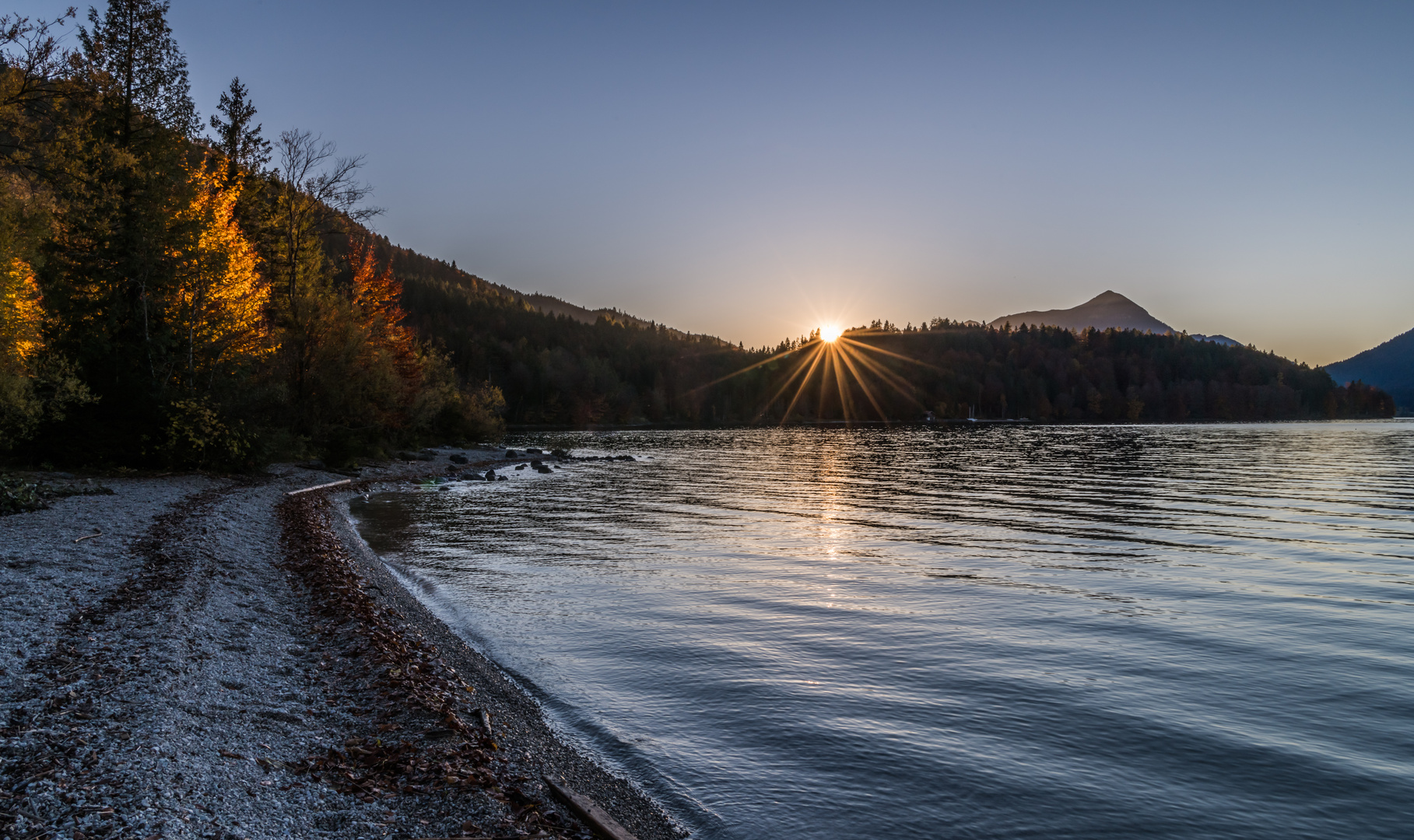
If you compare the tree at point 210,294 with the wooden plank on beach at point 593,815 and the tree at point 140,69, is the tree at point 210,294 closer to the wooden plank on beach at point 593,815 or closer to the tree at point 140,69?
the tree at point 140,69

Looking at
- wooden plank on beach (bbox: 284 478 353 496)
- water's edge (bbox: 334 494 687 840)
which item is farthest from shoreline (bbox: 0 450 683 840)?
wooden plank on beach (bbox: 284 478 353 496)

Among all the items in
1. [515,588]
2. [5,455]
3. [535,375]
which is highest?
[535,375]

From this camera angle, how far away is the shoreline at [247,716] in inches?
233

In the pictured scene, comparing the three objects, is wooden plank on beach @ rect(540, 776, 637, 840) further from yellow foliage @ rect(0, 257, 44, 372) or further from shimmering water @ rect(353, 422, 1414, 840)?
yellow foliage @ rect(0, 257, 44, 372)

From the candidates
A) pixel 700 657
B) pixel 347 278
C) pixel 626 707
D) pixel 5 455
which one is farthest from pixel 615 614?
pixel 347 278

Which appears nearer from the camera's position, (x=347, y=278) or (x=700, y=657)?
(x=700, y=657)

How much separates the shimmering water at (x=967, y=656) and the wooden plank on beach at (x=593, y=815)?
3.28ft

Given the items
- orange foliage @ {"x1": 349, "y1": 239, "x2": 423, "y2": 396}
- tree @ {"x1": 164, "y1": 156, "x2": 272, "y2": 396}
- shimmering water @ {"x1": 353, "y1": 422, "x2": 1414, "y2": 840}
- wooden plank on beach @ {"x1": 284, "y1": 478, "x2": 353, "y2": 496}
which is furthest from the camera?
orange foliage @ {"x1": 349, "y1": 239, "x2": 423, "y2": 396}

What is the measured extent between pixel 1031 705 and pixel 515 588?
11863mm

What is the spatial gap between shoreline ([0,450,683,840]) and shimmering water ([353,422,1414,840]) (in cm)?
141

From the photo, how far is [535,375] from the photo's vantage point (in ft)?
605

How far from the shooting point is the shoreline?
5.91 meters

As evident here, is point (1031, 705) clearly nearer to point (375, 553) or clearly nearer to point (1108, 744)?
point (1108, 744)

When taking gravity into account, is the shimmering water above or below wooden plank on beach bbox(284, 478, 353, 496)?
below
